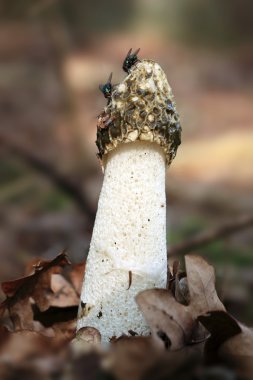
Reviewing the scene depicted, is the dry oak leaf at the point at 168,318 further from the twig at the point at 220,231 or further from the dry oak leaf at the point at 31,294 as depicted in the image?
the twig at the point at 220,231

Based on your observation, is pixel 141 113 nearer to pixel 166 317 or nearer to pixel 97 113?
pixel 166 317

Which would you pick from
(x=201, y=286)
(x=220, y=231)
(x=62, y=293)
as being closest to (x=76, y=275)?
(x=62, y=293)

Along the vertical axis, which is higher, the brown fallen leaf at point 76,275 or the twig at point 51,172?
the twig at point 51,172

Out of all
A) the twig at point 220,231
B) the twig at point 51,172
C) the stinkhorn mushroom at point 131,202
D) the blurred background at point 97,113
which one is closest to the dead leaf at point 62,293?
the stinkhorn mushroom at point 131,202

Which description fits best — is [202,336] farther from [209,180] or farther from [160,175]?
[209,180]

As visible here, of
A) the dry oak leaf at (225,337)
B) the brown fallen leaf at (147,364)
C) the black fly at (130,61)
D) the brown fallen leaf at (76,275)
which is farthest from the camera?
the brown fallen leaf at (76,275)

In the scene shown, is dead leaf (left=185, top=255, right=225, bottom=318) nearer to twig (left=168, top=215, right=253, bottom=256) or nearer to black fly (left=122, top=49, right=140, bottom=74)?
black fly (left=122, top=49, right=140, bottom=74)

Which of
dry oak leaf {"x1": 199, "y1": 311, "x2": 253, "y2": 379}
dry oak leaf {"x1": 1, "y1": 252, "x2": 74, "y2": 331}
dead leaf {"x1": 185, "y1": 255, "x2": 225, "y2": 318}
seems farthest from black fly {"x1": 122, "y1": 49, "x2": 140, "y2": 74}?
dry oak leaf {"x1": 199, "y1": 311, "x2": 253, "y2": 379}
